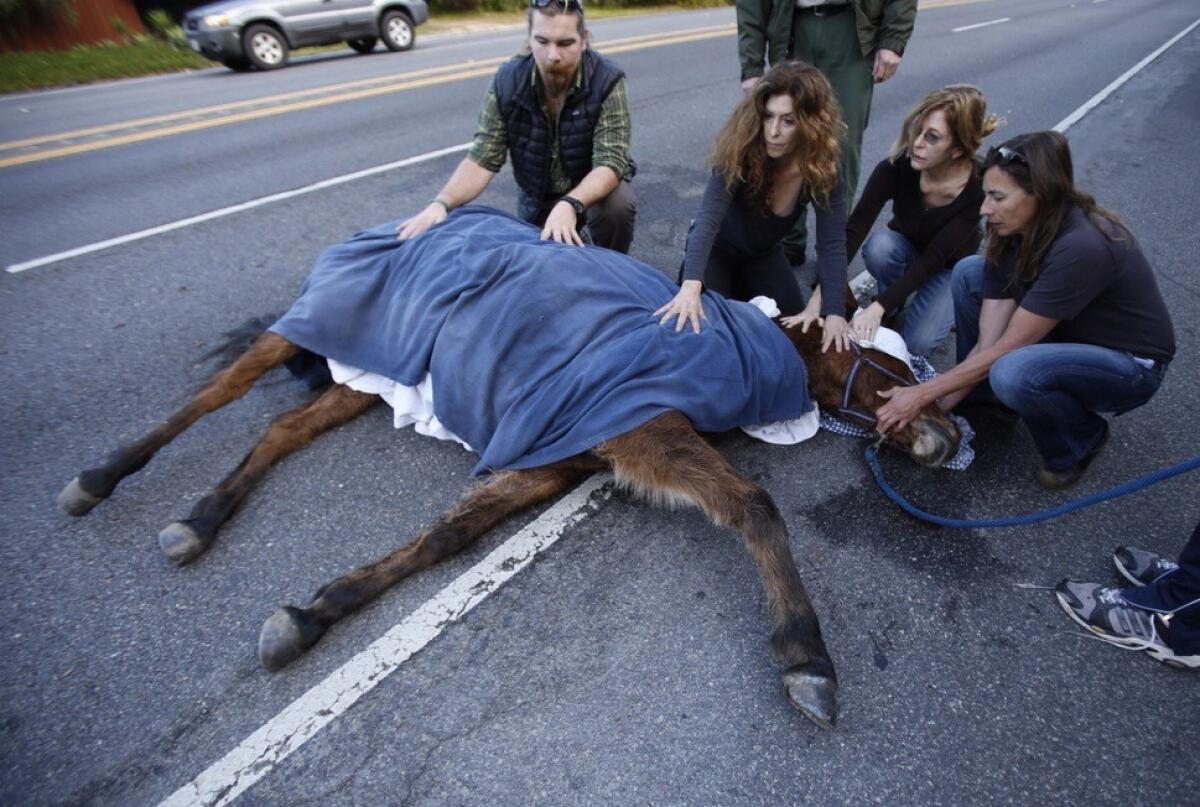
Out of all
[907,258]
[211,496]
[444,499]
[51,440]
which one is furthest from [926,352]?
[51,440]

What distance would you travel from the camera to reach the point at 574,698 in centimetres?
208

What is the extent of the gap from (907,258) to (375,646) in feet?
12.1

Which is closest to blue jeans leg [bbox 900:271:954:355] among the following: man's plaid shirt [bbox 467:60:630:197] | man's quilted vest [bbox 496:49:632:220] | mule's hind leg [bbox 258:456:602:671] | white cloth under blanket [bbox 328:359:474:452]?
man's plaid shirt [bbox 467:60:630:197]

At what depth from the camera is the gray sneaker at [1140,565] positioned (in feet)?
8.17

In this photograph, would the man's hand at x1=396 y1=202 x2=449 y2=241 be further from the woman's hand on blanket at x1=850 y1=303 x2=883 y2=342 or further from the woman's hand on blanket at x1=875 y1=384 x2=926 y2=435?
the woman's hand on blanket at x1=875 y1=384 x2=926 y2=435

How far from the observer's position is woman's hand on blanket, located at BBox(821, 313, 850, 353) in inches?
118

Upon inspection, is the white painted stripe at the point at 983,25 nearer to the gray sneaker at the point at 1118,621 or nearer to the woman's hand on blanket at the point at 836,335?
the woman's hand on blanket at the point at 836,335

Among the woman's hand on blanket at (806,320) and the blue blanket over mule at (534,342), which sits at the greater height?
the blue blanket over mule at (534,342)

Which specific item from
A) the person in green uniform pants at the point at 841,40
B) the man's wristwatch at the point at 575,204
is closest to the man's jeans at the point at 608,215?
the man's wristwatch at the point at 575,204

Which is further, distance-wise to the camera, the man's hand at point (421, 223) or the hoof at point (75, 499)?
the man's hand at point (421, 223)

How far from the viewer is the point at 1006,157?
8.47ft

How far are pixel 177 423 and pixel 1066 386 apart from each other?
3.93 m

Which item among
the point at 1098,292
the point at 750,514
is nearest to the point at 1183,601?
the point at 1098,292

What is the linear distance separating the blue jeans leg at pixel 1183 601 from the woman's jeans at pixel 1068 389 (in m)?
0.76
